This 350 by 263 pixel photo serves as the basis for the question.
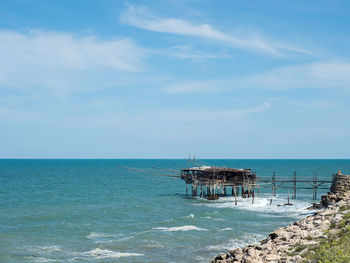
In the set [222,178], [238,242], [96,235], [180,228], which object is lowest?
[96,235]

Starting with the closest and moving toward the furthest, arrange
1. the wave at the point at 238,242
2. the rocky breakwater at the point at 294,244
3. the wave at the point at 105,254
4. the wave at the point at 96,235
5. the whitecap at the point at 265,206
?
the rocky breakwater at the point at 294,244 < the wave at the point at 105,254 < the wave at the point at 238,242 < the wave at the point at 96,235 < the whitecap at the point at 265,206

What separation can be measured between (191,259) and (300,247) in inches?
355

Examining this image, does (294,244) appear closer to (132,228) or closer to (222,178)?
(132,228)

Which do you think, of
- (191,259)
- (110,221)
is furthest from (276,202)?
(191,259)

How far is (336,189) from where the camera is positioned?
38.5 metres

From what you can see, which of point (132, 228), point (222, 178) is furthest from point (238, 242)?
point (222, 178)

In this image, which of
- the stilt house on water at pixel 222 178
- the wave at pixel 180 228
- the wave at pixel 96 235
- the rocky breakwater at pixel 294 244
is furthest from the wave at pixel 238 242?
the stilt house on water at pixel 222 178

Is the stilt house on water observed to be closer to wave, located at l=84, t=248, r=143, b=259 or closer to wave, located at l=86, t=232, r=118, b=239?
wave, located at l=86, t=232, r=118, b=239

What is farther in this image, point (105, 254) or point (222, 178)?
point (222, 178)

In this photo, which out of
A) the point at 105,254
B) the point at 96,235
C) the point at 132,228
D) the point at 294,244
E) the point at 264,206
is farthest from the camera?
the point at 264,206

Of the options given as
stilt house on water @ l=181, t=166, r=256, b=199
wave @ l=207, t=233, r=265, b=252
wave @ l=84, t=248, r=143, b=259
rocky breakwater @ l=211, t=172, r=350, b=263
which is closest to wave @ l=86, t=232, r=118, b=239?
wave @ l=84, t=248, r=143, b=259

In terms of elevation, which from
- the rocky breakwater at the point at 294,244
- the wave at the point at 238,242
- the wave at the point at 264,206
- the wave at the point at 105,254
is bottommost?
the wave at the point at 105,254

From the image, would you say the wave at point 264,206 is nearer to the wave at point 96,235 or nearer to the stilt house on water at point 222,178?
the stilt house on water at point 222,178

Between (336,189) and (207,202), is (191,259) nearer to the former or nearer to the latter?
(336,189)
